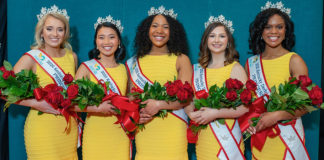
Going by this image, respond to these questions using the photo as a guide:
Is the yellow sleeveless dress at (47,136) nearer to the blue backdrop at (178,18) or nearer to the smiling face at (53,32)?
the smiling face at (53,32)

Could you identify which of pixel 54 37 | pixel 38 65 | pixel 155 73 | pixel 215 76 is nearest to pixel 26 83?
pixel 38 65

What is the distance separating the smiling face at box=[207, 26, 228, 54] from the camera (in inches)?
83.7

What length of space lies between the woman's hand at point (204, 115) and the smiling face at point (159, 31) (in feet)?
2.09

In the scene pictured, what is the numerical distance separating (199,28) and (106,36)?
987 millimetres

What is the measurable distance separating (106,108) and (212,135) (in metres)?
0.79

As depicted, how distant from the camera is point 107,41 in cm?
219

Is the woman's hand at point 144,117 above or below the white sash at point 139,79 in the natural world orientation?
below

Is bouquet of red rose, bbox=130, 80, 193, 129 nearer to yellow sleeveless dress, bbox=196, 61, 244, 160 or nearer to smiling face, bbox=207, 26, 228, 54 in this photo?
yellow sleeveless dress, bbox=196, 61, 244, 160

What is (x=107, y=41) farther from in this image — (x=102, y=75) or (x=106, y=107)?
(x=106, y=107)

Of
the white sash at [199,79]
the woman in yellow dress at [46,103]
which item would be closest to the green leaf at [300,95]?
the white sash at [199,79]

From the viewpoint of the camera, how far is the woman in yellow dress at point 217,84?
6.41 feet

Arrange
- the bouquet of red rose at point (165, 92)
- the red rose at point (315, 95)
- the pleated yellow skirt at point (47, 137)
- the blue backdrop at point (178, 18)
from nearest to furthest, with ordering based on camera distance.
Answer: the red rose at point (315, 95)
the bouquet of red rose at point (165, 92)
the pleated yellow skirt at point (47, 137)
the blue backdrop at point (178, 18)

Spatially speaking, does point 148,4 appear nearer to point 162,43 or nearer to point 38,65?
point 162,43

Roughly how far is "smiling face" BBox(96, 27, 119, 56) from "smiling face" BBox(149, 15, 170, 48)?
11.8 inches
